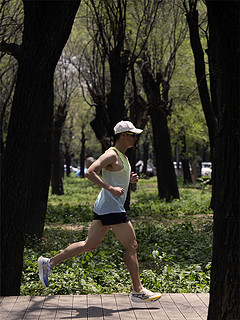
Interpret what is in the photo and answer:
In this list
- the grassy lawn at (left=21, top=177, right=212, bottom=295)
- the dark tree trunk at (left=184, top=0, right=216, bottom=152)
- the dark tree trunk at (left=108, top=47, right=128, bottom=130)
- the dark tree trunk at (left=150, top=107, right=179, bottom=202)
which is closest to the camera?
the grassy lawn at (left=21, top=177, right=212, bottom=295)

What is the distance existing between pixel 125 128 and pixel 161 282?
7.19 feet

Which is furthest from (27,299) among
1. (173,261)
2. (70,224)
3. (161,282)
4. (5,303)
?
(70,224)

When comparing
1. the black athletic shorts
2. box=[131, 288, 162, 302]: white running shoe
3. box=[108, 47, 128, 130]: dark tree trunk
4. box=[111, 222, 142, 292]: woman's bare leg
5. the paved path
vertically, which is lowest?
the paved path

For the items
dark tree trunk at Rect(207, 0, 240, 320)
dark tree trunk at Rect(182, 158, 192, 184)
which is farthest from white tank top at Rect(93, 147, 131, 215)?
dark tree trunk at Rect(182, 158, 192, 184)

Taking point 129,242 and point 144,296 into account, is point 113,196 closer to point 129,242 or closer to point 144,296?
point 129,242

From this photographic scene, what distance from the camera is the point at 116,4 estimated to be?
1555cm

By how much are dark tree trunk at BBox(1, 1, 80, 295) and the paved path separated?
62 centimetres

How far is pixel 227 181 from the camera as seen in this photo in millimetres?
4188

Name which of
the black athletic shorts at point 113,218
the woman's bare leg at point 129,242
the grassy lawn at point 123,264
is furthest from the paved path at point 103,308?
the black athletic shorts at point 113,218

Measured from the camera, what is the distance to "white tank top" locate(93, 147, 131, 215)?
6035 mm

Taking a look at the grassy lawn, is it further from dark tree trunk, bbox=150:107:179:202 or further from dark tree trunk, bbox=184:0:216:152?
dark tree trunk, bbox=150:107:179:202

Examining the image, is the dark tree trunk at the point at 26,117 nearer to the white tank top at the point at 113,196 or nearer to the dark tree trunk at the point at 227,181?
the white tank top at the point at 113,196

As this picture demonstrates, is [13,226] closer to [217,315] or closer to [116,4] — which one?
[217,315]

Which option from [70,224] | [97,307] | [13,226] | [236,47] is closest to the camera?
[236,47]
